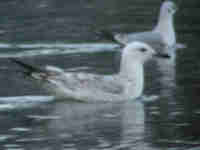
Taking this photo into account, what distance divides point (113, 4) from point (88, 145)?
17092 millimetres

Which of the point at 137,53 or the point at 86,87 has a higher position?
the point at 137,53

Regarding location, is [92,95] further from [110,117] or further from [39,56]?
[39,56]

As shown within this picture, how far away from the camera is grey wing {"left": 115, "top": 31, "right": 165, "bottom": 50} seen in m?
22.0

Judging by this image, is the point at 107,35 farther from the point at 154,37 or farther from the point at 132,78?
the point at 132,78

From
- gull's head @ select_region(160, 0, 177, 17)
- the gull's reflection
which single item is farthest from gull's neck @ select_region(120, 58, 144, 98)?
gull's head @ select_region(160, 0, 177, 17)

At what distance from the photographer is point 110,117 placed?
14180 mm

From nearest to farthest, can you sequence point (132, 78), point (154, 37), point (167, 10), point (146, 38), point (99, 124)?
point (99, 124) < point (132, 78) < point (146, 38) < point (154, 37) < point (167, 10)

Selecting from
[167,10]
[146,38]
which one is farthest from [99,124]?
[167,10]

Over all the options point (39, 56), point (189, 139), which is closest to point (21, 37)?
point (39, 56)

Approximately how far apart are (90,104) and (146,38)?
700 centimetres

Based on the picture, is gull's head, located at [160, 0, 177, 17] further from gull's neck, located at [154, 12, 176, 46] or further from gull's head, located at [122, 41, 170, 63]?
gull's head, located at [122, 41, 170, 63]

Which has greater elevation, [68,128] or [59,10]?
[59,10]

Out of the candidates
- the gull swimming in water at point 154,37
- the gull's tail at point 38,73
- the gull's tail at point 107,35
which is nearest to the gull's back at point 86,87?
the gull's tail at point 38,73

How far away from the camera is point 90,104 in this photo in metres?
15.3
